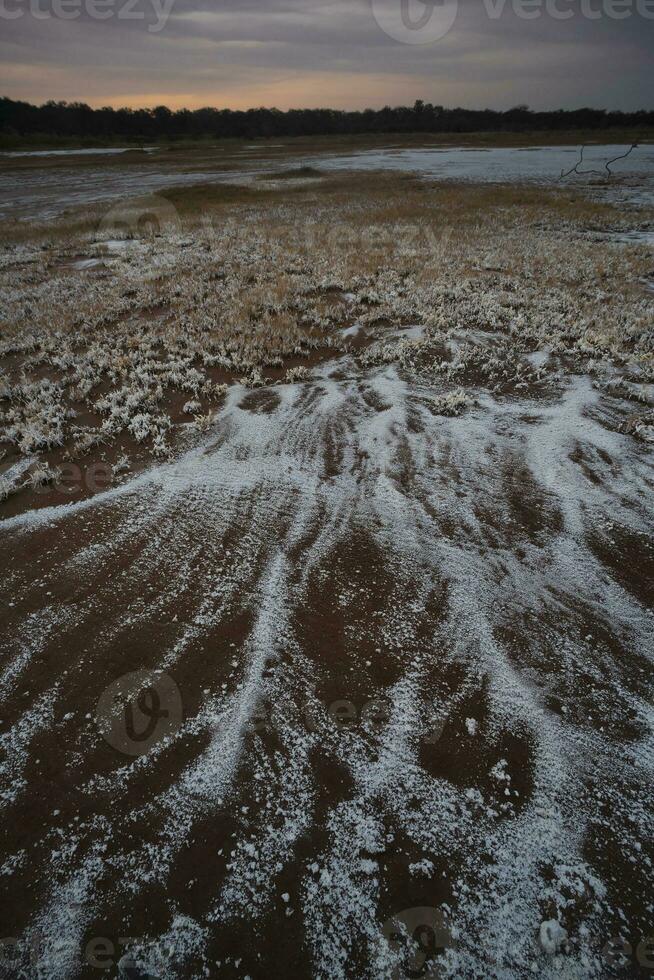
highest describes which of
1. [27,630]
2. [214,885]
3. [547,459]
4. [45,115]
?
[45,115]

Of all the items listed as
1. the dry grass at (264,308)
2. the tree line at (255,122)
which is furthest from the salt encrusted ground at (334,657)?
the tree line at (255,122)

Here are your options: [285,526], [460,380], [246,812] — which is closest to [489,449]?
[460,380]

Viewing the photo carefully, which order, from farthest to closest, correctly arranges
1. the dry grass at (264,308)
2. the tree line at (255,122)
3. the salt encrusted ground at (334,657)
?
1. the tree line at (255,122)
2. the dry grass at (264,308)
3. the salt encrusted ground at (334,657)

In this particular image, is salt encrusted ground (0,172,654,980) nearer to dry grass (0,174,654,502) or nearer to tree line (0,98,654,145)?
dry grass (0,174,654,502)

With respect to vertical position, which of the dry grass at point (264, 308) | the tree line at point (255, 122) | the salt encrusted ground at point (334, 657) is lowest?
the salt encrusted ground at point (334, 657)

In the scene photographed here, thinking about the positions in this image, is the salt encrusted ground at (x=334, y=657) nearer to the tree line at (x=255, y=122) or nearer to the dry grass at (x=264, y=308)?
the dry grass at (x=264, y=308)

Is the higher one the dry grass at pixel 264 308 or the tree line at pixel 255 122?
the tree line at pixel 255 122

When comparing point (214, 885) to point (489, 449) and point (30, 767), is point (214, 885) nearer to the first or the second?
point (30, 767)
